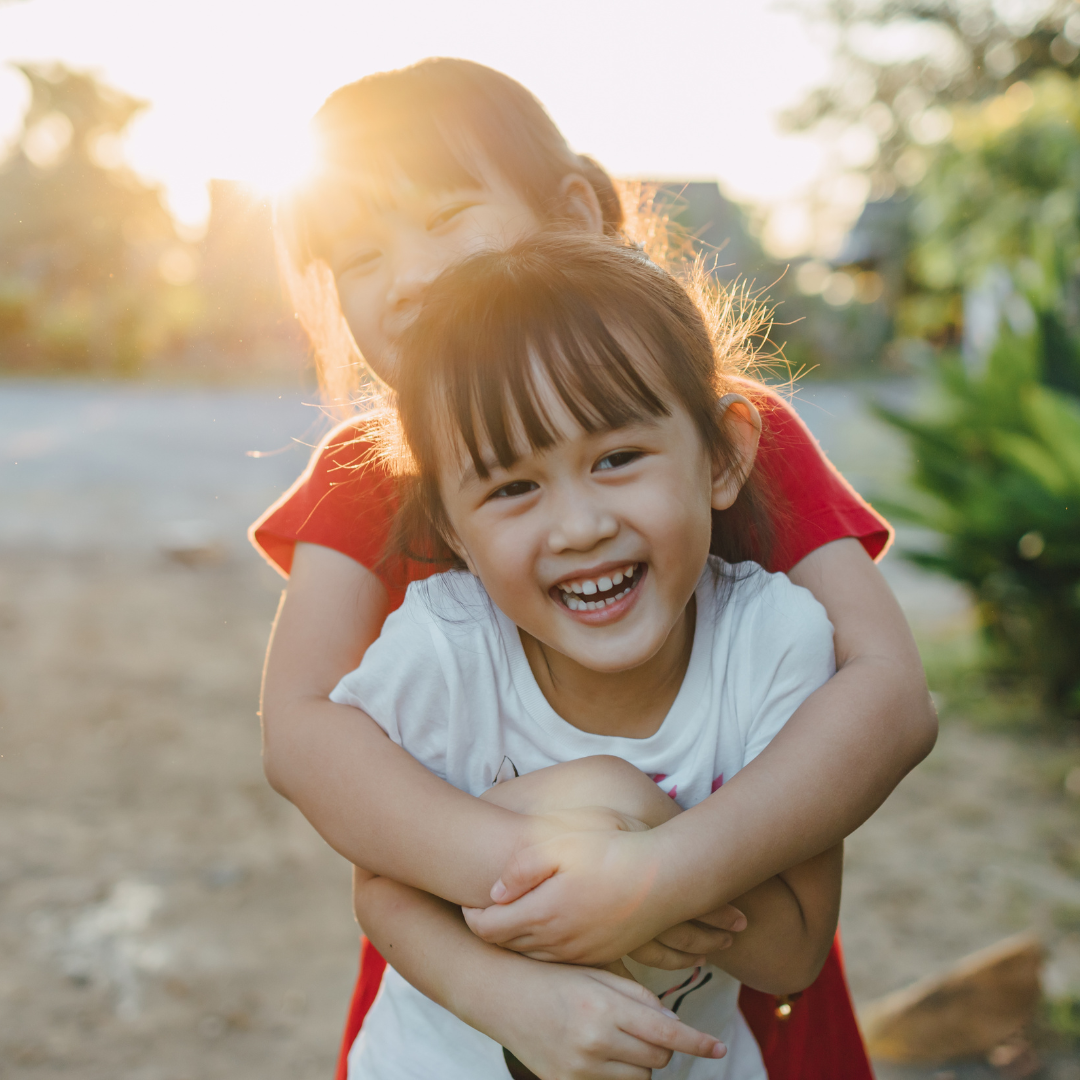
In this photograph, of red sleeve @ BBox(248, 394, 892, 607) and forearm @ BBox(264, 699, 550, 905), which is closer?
forearm @ BBox(264, 699, 550, 905)

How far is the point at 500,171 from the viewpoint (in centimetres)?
120

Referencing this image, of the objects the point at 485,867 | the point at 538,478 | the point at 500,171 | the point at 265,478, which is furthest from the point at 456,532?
the point at 265,478

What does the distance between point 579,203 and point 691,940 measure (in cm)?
86

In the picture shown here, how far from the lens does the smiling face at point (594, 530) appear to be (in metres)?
0.88

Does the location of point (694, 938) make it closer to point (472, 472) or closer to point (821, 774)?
point (821, 774)

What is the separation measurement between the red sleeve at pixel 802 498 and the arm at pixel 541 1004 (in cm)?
48

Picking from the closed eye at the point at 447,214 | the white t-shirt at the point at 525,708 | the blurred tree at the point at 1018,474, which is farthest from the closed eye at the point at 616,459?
the blurred tree at the point at 1018,474

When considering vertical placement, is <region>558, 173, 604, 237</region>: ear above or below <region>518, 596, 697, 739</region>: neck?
above

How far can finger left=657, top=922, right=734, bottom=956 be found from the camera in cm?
86

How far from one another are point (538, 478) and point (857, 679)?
1.14 feet

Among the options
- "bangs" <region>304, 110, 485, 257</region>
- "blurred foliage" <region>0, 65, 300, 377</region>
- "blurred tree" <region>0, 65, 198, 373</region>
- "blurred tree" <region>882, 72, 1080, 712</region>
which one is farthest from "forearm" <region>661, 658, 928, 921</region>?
"blurred tree" <region>882, 72, 1080, 712</region>

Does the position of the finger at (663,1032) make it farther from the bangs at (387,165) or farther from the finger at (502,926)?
the bangs at (387,165)

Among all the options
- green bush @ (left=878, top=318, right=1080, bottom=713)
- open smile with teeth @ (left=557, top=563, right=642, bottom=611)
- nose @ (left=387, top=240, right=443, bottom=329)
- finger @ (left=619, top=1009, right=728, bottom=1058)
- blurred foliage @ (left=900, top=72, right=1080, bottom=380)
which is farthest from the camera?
blurred foliage @ (left=900, top=72, right=1080, bottom=380)

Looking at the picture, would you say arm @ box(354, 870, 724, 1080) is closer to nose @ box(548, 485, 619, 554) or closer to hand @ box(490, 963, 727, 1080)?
hand @ box(490, 963, 727, 1080)
